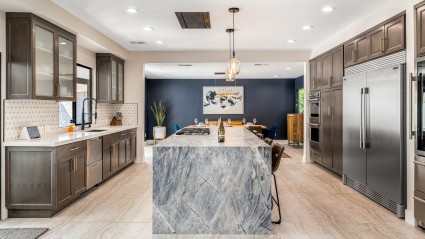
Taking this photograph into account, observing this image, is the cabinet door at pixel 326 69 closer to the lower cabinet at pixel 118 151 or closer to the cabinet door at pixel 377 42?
the cabinet door at pixel 377 42

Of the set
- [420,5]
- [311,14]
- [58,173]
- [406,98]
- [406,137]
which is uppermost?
[311,14]

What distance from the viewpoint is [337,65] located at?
5.59 meters

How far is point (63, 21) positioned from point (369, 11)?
13.8 ft

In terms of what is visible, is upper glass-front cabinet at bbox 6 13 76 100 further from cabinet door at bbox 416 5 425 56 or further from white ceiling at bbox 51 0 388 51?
cabinet door at bbox 416 5 425 56

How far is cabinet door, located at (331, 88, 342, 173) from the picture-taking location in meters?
5.44

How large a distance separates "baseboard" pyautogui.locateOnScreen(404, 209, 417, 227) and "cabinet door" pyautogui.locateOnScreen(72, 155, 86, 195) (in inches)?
157

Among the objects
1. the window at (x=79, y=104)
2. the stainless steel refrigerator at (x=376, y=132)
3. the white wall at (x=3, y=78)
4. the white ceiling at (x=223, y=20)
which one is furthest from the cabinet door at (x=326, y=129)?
the white wall at (x=3, y=78)

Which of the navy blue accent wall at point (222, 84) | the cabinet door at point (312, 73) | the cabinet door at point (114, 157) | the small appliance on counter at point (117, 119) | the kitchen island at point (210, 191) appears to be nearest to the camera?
the kitchen island at point (210, 191)

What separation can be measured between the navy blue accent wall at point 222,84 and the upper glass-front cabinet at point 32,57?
7604 millimetres

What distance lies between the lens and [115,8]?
14.0 feet

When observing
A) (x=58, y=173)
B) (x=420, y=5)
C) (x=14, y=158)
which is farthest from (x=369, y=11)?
(x=14, y=158)

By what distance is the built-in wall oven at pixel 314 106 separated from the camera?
21.2 ft

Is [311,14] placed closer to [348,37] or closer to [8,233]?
[348,37]

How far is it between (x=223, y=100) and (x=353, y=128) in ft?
24.3
